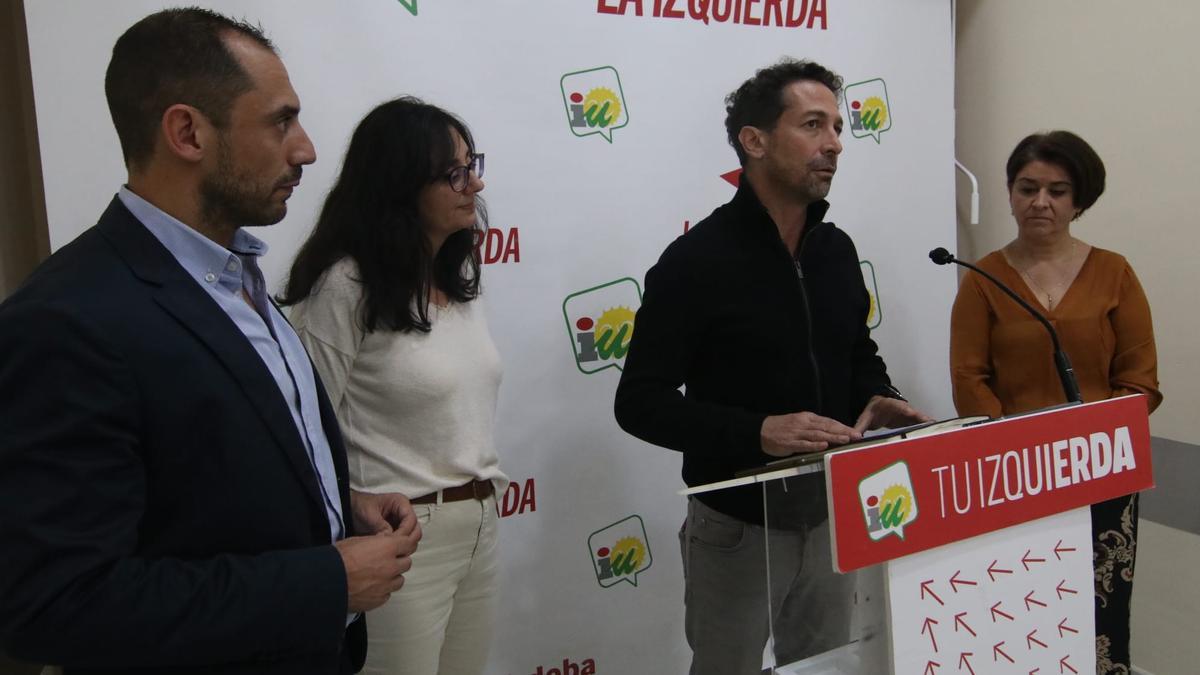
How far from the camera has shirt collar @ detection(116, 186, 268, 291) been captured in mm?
843

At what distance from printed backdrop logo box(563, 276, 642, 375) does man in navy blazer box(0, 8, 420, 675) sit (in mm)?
1124

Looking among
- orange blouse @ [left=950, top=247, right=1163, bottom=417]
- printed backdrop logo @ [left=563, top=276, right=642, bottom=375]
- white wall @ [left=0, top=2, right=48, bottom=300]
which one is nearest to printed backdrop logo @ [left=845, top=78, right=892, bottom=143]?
orange blouse @ [left=950, top=247, right=1163, bottom=417]

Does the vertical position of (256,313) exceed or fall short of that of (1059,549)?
it exceeds it

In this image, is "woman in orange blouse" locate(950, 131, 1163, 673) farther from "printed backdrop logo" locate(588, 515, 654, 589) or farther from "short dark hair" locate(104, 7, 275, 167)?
"short dark hair" locate(104, 7, 275, 167)

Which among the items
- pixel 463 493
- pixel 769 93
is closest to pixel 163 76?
pixel 463 493

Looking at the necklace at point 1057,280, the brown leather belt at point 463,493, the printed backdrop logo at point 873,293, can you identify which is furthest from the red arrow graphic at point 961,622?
the printed backdrop logo at point 873,293

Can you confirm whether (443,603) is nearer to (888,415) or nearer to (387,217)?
(387,217)

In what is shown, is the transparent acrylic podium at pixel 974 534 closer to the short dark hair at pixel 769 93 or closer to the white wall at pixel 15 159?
the short dark hair at pixel 769 93

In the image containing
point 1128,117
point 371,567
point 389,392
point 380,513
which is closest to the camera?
point 371,567

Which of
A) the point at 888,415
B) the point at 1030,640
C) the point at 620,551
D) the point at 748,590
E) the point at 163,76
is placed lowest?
the point at 620,551

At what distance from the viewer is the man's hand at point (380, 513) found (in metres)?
1.11

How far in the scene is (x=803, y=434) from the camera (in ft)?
3.99

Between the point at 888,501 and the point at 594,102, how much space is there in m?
1.43

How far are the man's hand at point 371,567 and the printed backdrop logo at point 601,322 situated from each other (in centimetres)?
118
